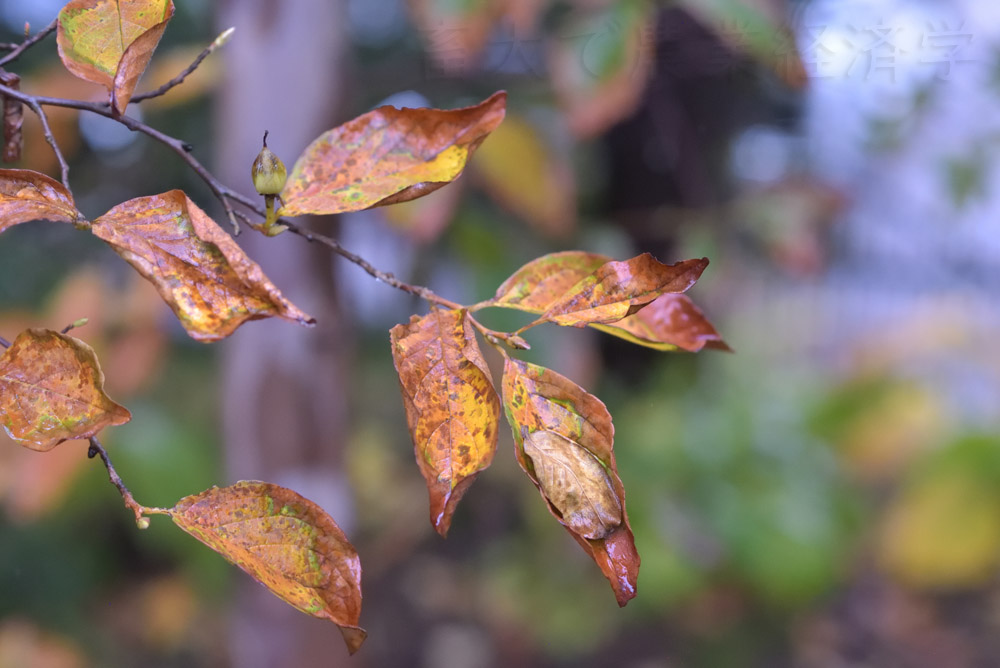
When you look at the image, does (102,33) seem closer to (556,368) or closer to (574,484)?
(574,484)

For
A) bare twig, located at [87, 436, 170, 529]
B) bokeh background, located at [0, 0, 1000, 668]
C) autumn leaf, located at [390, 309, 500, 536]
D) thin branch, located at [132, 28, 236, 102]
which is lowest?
bokeh background, located at [0, 0, 1000, 668]

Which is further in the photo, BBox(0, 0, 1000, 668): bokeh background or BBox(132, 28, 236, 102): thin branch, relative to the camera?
BBox(0, 0, 1000, 668): bokeh background

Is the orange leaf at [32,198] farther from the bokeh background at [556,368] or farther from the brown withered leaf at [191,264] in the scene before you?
the bokeh background at [556,368]

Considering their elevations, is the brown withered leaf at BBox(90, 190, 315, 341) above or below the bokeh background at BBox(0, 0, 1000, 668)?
above

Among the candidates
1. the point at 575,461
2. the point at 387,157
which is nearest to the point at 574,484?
the point at 575,461

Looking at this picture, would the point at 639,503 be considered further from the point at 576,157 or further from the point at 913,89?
the point at 913,89

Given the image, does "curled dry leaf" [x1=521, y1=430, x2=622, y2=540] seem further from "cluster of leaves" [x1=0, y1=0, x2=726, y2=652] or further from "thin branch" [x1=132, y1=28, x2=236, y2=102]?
"thin branch" [x1=132, y1=28, x2=236, y2=102]

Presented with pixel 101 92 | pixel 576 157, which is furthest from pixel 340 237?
pixel 576 157

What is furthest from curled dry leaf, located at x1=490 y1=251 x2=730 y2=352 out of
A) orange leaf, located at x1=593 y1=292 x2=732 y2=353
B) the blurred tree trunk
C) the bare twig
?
the blurred tree trunk

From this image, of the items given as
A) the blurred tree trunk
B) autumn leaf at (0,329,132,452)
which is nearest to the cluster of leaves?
autumn leaf at (0,329,132,452)
